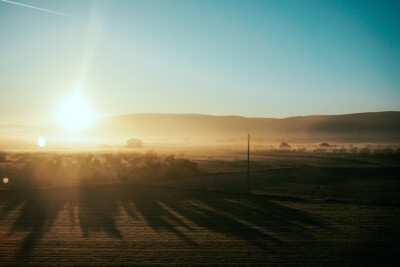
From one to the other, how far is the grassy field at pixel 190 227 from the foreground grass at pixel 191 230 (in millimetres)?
35

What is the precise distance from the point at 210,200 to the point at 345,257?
9.27 metres

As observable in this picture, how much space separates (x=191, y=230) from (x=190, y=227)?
1.32 feet

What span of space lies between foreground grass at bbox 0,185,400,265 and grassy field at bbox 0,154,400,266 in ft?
0.12

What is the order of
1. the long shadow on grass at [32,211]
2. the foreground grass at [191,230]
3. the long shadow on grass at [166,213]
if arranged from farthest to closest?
1. the long shadow on grass at [166,213]
2. the long shadow on grass at [32,211]
3. the foreground grass at [191,230]

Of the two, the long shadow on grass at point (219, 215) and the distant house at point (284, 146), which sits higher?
the distant house at point (284, 146)

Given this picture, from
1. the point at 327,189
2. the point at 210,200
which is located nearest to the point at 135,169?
the point at 210,200

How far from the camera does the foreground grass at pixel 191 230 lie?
9797mm

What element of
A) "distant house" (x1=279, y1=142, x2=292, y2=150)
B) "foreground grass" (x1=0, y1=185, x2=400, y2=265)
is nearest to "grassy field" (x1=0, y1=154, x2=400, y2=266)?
Result: "foreground grass" (x1=0, y1=185, x2=400, y2=265)

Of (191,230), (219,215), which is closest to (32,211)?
(191,230)

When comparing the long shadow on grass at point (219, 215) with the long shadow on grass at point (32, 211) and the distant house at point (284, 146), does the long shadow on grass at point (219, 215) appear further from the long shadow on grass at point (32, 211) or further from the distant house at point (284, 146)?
the distant house at point (284, 146)

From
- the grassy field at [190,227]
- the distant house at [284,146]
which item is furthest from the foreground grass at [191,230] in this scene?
the distant house at [284,146]

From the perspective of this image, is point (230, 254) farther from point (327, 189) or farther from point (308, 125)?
point (308, 125)

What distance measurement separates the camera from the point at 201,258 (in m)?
9.66

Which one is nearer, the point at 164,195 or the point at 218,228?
the point at 218,228
